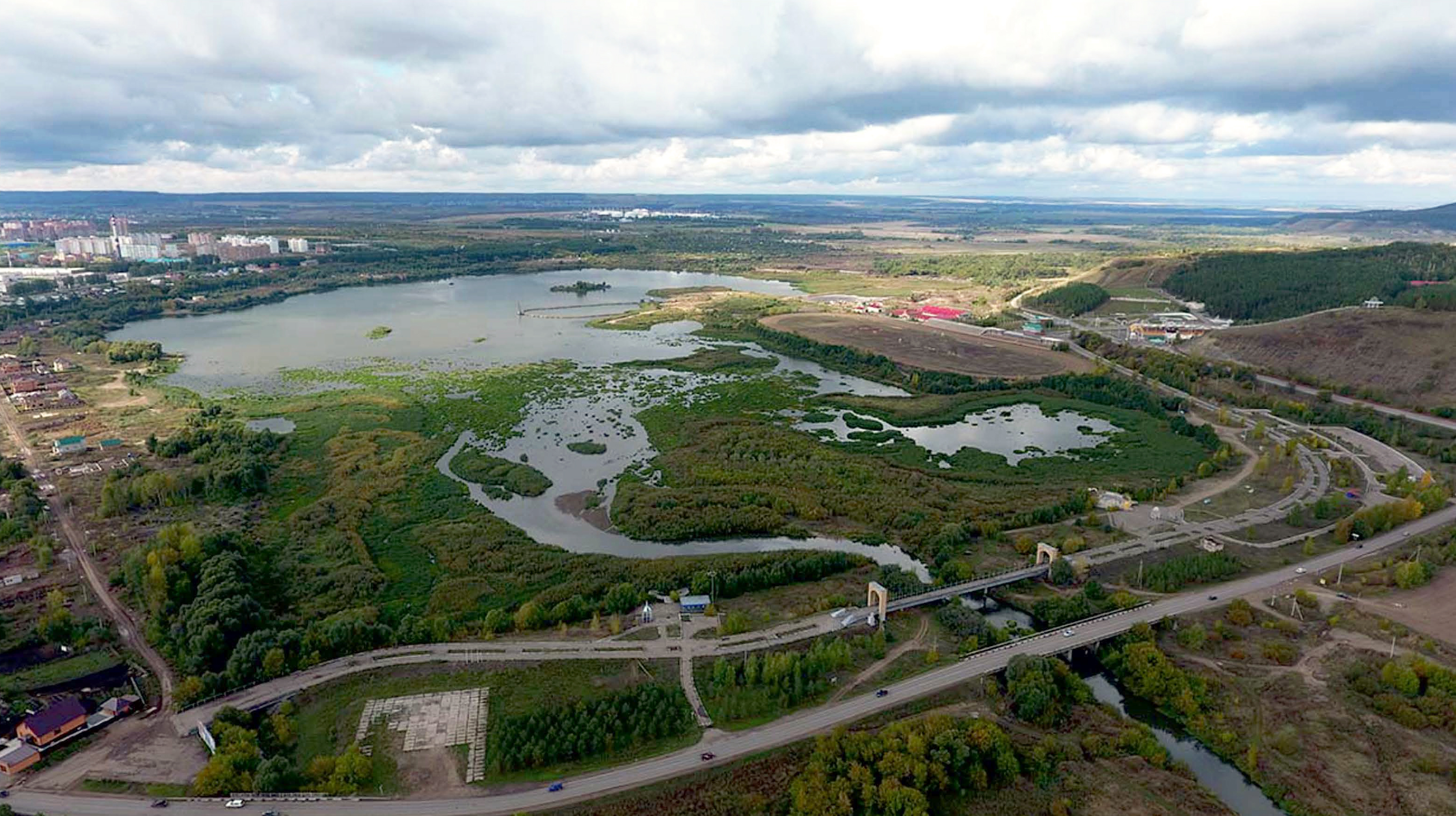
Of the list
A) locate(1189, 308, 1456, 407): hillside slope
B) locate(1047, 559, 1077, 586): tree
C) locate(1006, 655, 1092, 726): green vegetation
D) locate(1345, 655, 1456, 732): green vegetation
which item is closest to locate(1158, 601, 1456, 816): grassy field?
locate(1345, 655, 1456, 732): green vegetation

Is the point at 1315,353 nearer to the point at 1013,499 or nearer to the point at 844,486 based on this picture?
the point at 1013,499

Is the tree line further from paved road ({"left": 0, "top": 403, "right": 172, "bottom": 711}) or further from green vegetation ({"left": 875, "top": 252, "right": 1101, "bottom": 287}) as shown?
green vegetation ({"left": 875, "top": 252, "right": 1101, "bottom": 287})

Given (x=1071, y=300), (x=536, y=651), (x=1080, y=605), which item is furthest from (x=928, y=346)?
(x=536, y=651)

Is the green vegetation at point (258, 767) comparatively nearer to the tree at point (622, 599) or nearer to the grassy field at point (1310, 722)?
the tree at point (622, 599)

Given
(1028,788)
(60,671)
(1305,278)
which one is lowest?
(60,671)

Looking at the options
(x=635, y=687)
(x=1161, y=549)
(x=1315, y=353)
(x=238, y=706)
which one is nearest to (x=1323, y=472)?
(x=1161, y=549)

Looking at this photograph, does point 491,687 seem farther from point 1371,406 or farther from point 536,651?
point 1371,406
